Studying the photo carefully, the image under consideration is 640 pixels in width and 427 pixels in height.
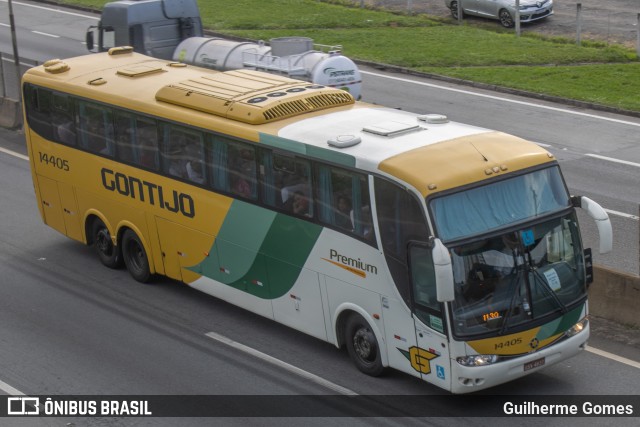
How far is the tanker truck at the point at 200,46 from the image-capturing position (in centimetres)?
2364

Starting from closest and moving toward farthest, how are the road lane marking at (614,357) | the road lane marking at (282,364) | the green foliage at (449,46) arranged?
the road lane marking at (282,364), the road lane marking at (614,357), the green foliage at (449,46)

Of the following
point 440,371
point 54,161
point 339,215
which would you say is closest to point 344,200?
point 339,215

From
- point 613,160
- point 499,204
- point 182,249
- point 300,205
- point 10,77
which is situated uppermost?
point 499,204

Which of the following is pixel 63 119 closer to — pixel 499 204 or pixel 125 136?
pixel 125 136

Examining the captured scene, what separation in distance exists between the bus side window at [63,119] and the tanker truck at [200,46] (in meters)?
6.27

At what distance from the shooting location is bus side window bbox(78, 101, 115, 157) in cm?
1764

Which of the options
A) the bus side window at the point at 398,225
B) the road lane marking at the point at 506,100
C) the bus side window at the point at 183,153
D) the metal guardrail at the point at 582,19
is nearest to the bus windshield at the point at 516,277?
the bus side window at the point at 398,225

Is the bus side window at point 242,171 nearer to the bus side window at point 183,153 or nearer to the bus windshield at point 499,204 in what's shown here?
the bus side window at point 183,153

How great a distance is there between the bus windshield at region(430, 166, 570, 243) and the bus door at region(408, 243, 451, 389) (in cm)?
44

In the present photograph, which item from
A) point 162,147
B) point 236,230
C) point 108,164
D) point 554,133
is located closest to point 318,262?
point 236,230

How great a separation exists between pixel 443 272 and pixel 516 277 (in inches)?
47.1

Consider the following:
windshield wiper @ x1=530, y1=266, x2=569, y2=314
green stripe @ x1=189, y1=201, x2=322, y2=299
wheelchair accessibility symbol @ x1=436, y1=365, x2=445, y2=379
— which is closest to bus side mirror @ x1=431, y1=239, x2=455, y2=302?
wheelchair accessibility symbol @ x1=436, y1=365, x2=445, y2=379

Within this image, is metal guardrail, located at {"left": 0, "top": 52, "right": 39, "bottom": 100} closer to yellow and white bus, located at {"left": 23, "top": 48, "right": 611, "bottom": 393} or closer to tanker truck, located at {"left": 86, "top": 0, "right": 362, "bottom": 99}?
tanker truck, located at {"left": 86, "top": 0, "right": 362, "bottom": 99}

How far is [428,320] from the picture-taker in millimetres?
12352
